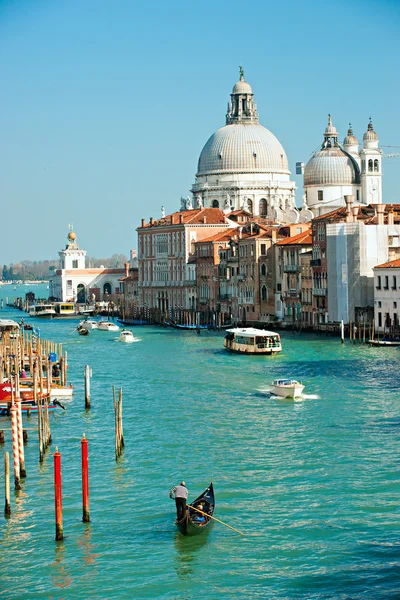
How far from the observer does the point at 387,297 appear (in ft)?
153

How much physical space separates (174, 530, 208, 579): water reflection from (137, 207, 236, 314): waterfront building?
50700 millimetres

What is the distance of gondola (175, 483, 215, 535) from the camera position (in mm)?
17578

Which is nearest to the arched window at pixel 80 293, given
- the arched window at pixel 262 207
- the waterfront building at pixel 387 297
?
the arched window at pixel 262 207

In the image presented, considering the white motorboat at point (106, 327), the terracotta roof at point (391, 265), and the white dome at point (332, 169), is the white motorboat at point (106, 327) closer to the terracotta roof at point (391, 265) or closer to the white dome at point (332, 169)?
the white dome at point (332, 169)

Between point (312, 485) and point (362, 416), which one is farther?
point (362, 416)

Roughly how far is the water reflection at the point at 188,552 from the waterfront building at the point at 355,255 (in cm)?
3202

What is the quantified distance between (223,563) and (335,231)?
34.8 metres

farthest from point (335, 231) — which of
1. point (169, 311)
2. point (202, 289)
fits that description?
point (169, 311)

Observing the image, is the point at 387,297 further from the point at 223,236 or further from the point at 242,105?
the point at 242,105

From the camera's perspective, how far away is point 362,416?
26.6 metres

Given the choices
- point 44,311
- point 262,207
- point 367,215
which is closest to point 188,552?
point 367,215

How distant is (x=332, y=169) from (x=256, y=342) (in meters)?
34.1

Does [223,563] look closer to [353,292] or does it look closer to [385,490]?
[385,490]

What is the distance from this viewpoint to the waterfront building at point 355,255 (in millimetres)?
49625
